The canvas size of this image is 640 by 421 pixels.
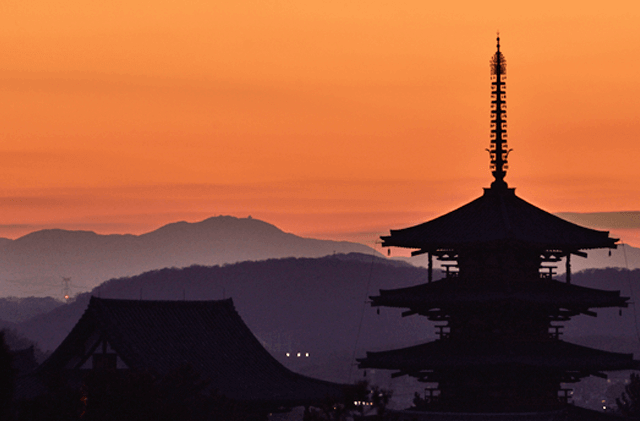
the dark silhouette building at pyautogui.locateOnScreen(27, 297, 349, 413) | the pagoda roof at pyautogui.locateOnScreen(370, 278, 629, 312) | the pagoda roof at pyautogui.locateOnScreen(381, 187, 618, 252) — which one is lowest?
the dark silhouette building at pyautogui.locateOnScreen(27, 297, 349, 413)

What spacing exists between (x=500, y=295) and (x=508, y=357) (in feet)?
8.47

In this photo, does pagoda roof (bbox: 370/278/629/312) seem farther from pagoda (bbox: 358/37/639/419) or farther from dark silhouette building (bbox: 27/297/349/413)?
dark silhouette building (bbox: 27/297/349/413)

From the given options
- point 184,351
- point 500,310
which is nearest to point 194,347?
point 184,351

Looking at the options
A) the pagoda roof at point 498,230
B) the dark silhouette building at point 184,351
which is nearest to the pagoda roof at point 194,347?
the dark silhouette building at point 184,351

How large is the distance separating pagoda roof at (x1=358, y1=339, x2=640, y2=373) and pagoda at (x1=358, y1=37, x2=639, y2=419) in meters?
0.04

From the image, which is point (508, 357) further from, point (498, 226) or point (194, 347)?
point (194, 347)

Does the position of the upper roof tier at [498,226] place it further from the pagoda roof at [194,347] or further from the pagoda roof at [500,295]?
the pagoda roof at [194,347]

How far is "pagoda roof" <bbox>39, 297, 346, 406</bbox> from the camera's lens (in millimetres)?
62094

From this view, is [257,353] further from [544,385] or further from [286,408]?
[544,385]

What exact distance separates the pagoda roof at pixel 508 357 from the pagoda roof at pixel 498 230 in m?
4.27

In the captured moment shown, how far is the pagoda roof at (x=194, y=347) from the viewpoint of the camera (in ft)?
204

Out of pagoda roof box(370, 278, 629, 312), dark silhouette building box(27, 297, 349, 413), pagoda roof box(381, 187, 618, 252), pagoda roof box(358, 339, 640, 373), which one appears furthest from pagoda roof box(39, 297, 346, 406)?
pagoda roof box(381, 187, 618, 252)

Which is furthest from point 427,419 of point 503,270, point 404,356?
point 503,270

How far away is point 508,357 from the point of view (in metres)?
49.4
